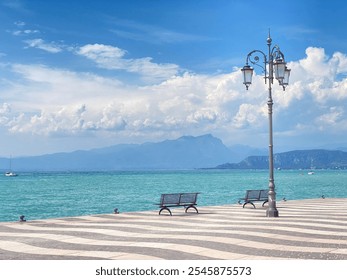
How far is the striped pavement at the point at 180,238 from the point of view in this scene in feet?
41.4

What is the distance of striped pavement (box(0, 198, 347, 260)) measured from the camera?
496 inches

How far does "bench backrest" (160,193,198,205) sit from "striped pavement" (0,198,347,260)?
1290mm

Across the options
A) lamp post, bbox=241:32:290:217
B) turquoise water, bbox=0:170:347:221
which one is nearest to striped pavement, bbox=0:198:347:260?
lamp post, bbox=241:32:290:217

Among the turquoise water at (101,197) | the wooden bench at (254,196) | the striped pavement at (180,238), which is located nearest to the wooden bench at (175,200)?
the striped pavement at (180,238)

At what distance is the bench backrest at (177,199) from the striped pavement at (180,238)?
→ 50.8 inches

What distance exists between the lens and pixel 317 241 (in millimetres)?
14422

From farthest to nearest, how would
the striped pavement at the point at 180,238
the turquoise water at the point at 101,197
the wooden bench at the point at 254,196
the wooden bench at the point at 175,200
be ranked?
1. the turquoise water at the point at 101,197
2. the wooden bench at the point at 254,196
3. the wooden bench at the point at 175,200
4. the striped pavement at the point at 180,238

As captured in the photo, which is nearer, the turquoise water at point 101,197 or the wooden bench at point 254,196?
the wooden bench at point 254,196

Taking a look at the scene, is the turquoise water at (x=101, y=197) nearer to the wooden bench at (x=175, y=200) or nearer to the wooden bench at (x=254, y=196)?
the wooden bench at (x=254, y=196)

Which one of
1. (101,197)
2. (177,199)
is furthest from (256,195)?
(101,197)

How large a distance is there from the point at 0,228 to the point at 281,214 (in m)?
11.2

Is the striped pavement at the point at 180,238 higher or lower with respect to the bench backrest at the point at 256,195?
lower

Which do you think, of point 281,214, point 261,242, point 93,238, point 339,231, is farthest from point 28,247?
point 281,214
